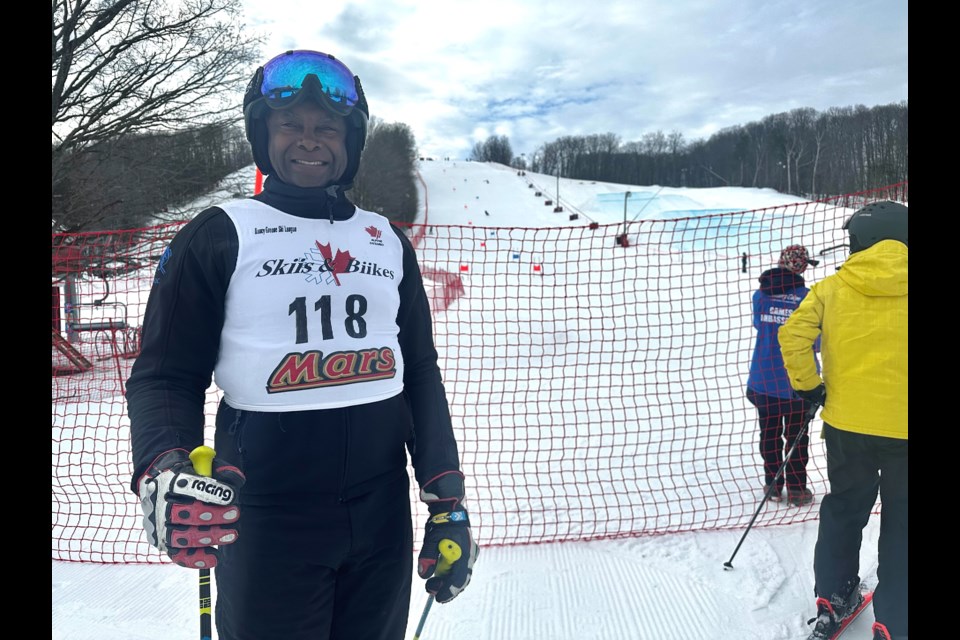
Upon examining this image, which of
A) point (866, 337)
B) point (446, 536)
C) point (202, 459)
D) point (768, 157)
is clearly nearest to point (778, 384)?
point (866, 337)

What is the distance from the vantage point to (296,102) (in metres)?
1.63

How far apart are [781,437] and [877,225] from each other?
2.14m

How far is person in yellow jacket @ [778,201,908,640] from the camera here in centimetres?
233

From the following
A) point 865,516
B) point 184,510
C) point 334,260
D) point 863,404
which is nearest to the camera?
point 184,510

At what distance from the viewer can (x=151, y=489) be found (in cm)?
127

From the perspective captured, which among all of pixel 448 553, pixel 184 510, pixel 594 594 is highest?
pixel 184 510

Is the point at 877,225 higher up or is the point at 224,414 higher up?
the point at 877,225

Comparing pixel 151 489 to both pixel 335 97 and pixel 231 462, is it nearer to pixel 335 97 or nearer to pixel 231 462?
pixel 231 462

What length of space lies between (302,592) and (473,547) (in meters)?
0.54

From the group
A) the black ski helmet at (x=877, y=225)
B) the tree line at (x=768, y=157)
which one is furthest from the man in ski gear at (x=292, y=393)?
the tree line at (x=768, y=157)

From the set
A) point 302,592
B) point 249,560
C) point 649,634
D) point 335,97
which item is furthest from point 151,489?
point 649,634

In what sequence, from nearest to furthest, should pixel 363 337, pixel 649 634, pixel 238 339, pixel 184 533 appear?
pixel 184 533, pixel 238 339, pixel 363 337, pixel 649 634

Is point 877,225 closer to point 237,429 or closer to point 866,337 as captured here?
point 866,337

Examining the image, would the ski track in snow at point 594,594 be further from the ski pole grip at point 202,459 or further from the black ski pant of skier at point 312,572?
the ski pole grip at point 202,459
